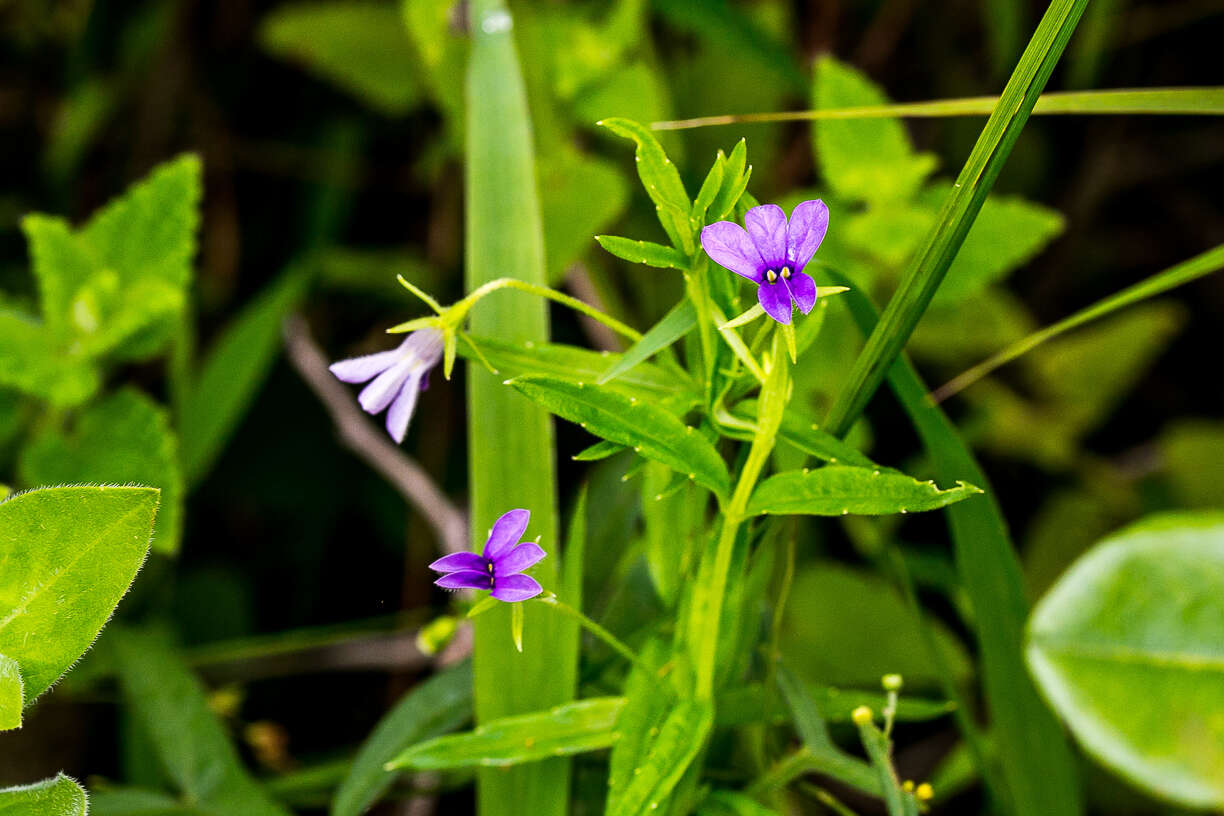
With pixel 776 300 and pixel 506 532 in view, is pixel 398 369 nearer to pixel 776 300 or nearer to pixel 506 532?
pixel 506 532

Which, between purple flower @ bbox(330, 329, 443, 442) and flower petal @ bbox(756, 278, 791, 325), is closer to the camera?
Answer: flower petal @ bbox(756, 278, 791, 325)

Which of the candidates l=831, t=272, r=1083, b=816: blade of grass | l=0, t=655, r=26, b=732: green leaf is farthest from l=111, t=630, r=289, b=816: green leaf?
l=831, t=272, r=1083, b=816: blade of grass

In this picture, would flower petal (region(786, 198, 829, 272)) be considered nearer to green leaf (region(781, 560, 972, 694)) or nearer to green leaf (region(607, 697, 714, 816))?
green leaf (region(607, 697, 714, 816))

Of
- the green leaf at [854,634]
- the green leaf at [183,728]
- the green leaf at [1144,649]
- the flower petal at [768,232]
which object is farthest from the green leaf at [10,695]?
the green leaf at [854,634]

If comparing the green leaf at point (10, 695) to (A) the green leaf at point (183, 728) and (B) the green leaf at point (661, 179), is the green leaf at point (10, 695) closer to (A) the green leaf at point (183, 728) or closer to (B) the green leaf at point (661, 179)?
(A) the green leaf at point (183, 728)

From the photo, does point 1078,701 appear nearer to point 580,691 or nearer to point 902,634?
point 580,691

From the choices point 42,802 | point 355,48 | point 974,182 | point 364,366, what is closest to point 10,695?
point 42,802

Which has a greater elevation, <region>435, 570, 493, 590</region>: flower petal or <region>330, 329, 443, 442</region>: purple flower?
<region>330, 329, 443, 442</region>: purple flower
